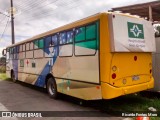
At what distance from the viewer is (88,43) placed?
798cm

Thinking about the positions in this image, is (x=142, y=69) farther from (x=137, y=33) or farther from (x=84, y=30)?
(x=84, y=30)

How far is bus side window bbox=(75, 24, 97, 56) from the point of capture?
7.73m

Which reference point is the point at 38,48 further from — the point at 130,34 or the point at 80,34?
the point at 130,34

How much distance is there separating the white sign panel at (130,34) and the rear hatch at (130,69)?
247 mm

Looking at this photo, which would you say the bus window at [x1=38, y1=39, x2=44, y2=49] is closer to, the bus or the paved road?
the bus

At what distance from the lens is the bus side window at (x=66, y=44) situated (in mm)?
9117

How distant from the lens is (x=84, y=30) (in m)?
8.29

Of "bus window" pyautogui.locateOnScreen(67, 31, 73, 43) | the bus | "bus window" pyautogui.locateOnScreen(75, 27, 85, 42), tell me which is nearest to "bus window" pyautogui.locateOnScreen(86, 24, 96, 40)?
the bus

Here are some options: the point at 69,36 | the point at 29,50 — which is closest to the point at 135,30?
the point at 69,36

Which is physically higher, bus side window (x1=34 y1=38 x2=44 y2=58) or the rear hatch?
bus side window (x1=34 y1=38 x2=44 y2=58)

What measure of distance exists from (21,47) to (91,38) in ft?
27.5

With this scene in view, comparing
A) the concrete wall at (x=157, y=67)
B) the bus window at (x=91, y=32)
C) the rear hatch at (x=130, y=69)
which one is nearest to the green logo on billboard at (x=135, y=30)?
the rear hatch at (x=130, y=69)

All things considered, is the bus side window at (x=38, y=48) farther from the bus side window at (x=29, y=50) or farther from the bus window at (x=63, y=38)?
the bus window at (x=63, y=38)

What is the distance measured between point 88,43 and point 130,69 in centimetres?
159
